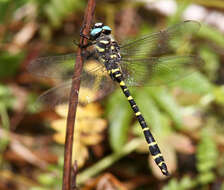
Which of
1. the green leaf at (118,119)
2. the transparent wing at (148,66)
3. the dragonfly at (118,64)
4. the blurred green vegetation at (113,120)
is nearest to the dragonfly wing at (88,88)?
the dragonfly at (118,64)

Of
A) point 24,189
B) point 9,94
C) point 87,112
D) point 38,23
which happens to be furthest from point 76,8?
point 24,189

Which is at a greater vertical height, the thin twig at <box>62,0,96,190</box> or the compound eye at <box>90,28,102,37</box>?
the compound eye at <box>90,28,102,37</box>

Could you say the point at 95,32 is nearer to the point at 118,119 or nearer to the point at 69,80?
the point at 69,80

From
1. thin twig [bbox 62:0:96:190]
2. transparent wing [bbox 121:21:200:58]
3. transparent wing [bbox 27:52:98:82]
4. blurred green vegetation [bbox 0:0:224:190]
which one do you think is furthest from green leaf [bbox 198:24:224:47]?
thin twig [bbox 62:0:96:190]

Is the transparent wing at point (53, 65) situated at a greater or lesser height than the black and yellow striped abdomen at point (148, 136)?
greater

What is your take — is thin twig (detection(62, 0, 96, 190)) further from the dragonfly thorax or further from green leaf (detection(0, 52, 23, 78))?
green leaf (detection(0, 52, 23, 78))

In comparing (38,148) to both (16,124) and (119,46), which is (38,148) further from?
(119,46)

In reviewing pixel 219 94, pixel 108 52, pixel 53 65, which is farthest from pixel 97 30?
pixel 219 94

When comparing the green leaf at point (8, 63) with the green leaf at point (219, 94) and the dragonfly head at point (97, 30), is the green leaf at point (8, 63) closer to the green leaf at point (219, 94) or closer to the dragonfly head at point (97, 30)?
the dragonfly head at point (97, 30)
